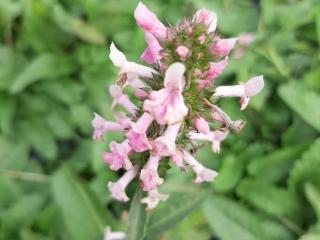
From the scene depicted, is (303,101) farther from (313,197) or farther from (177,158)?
(177,158)

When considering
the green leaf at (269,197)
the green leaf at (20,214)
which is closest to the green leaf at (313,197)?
the green leaf at (269,197)

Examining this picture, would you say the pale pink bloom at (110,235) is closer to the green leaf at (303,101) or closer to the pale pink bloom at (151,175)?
the pale pink bloom at (151,175)

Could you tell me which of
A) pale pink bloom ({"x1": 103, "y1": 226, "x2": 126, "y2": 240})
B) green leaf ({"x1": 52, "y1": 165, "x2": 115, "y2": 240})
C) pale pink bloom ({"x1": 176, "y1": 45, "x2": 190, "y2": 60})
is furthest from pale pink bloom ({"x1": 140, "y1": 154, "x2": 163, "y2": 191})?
green leaf ({"x1": 52, "y1": 165, "x2": 115, "y2": 240})

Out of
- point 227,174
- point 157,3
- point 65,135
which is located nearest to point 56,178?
point 65,135

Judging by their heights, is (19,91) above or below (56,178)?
above

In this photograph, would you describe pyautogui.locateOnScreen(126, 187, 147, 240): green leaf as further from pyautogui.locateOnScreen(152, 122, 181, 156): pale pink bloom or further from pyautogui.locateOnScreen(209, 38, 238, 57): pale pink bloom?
pyautogui.locateOnScreen(209, 38, 238, 57): pale pink bloom

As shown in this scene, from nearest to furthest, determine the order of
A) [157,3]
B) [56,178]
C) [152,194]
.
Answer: [152,194] → [56,178] → [157,3]

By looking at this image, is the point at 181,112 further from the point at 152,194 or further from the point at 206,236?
the point at 206,236
